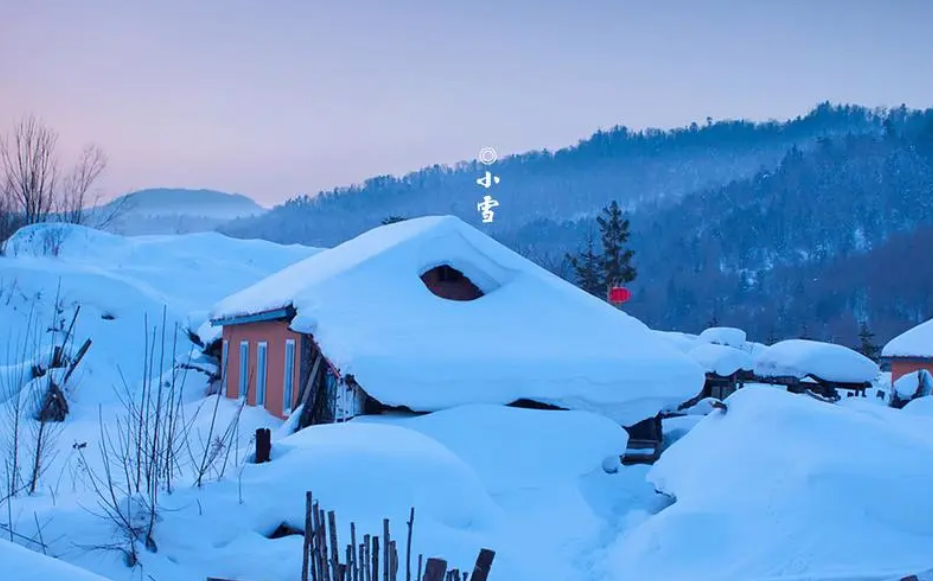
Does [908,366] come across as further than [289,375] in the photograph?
Yes

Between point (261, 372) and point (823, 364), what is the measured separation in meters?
15.4

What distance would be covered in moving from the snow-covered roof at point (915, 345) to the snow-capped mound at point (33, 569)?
1253 inches

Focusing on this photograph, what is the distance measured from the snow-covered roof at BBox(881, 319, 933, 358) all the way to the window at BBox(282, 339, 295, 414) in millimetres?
22912

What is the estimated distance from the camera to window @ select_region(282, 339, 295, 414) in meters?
17.6

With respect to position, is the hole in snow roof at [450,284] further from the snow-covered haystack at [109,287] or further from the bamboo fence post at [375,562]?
the bamboo fence post at [375,562]

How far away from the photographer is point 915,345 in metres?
31.4

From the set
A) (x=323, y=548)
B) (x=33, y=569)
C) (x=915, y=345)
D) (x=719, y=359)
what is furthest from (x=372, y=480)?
(x=915, y=345)

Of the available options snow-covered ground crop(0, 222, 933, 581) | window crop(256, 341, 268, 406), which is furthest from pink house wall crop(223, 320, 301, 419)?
snow-covered ground crop(0, 222, 933, 581)

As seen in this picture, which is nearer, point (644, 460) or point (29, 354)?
point (644, 460)

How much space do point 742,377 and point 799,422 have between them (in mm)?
17220

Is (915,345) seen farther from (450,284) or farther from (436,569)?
(436,569)

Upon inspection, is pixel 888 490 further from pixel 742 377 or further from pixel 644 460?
pixel 742 377

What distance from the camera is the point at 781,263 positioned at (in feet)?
341

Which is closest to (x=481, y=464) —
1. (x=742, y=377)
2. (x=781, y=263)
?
(x=742, y=377)
